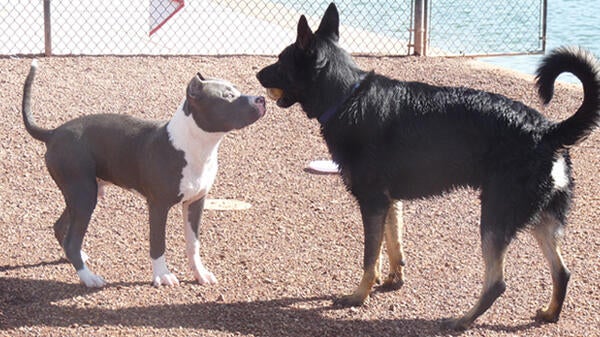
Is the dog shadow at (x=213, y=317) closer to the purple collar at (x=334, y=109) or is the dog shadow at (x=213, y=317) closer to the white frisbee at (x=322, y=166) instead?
the purple collar at (x=334, y=109)

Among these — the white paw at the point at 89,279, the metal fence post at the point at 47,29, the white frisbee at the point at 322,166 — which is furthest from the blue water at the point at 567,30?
the white paw at the point at 89,279

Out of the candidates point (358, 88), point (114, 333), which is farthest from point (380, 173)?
point (114, 333)

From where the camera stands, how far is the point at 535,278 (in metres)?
5.92

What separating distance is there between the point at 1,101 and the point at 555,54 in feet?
19.1

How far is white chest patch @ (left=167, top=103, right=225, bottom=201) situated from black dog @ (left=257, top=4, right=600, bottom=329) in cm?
46

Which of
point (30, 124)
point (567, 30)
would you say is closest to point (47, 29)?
point (30, 124)

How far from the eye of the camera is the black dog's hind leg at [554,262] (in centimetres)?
521

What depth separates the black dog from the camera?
16.4 feet

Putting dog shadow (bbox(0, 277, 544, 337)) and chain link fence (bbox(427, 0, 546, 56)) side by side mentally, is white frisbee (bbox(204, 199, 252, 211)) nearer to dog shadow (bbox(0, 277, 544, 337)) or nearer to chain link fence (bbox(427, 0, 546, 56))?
dog shadow (bbox(0, 277, 544, 337))

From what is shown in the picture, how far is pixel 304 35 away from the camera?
5336mm

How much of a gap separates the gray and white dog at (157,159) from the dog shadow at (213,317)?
1.01ft

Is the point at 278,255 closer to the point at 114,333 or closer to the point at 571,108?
the point at 114,333

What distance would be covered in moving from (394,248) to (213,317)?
1.16 metres

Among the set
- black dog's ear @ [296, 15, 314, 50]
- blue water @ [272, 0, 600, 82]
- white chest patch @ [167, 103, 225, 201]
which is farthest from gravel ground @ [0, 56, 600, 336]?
blue water @ [272, 0, 600, 82]
